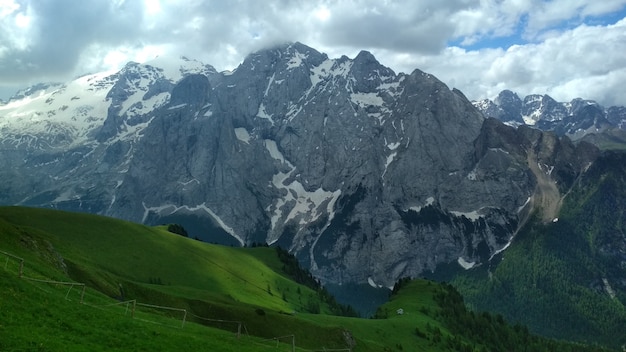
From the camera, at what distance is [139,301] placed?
88688 mm

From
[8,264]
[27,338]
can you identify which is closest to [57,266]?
[8,264]

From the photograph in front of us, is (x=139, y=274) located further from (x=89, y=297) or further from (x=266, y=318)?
(x=89, y=297)

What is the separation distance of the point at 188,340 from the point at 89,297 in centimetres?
1624

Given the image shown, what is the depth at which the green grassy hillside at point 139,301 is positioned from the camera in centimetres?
4553

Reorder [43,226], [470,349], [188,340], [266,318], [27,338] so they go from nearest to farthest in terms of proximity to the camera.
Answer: [27,338], [188,340], [266,318], [43,226], [470,349]

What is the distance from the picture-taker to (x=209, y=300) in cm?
10762

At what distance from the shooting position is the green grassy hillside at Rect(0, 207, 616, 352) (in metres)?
45.5

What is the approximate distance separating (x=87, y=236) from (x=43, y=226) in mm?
12016

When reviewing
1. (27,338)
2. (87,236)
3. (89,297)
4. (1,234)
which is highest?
(87,236)

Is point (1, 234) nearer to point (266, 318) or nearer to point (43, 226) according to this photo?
point (266, 318)

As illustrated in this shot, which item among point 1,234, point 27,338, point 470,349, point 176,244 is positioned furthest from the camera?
point 176,244

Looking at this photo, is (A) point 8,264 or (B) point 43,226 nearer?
(A) point 8,264

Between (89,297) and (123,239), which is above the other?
(123,239)

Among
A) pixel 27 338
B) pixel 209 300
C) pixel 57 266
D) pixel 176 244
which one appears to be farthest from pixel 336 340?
pixel 176 244
